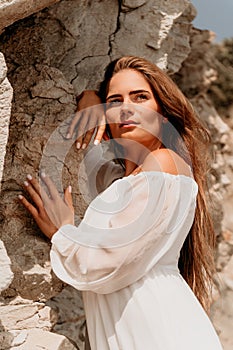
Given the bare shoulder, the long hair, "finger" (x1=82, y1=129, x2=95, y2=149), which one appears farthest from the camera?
"finger" (x1=82, y1=129, x2=95, y2=149)

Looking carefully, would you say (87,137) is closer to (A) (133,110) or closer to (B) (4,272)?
(A) (133,110)

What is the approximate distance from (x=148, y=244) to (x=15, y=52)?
0.75m

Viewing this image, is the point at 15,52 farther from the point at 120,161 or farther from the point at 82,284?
the point at 82,284

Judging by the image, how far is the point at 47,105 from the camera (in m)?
2.01

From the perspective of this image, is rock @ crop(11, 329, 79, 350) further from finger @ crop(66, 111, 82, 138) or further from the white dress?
finger @ crop(66, 111, 82, 138)

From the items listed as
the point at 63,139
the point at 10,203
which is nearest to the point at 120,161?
the point at 63,139

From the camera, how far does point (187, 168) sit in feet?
6.21

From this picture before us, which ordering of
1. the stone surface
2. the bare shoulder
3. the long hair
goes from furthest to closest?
1. the long hair
2. the bare shoulder
3. the stone surface

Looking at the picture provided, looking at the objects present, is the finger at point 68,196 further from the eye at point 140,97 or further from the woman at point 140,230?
the eye at point 140,97

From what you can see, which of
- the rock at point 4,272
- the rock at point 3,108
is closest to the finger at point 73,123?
the rock at point 3,108

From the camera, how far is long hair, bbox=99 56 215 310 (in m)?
1.91

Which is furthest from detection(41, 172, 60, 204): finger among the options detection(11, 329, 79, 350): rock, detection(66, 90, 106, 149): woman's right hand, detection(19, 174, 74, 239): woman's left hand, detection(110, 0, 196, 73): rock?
detection(110, 0, 196, 73): rock

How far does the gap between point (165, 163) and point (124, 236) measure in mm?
258

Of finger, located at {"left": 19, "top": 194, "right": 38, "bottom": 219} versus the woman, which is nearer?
the woman
